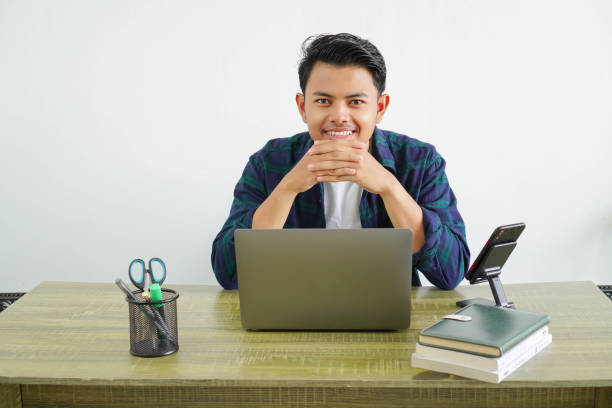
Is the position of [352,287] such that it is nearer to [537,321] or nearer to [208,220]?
[537,321]

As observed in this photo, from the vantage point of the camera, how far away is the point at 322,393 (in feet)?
4.02

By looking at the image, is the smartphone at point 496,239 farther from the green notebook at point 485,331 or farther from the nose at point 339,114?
the nose at point 339,114

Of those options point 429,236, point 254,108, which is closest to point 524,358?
point 429,236

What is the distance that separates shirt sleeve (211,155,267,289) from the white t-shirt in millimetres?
211

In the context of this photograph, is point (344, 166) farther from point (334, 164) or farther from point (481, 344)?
point (481, 344)

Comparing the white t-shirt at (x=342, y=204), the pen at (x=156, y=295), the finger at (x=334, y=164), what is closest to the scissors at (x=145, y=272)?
the pen at (x=156, y=295)

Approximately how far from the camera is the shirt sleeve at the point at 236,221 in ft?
5.85

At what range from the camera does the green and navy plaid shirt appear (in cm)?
172

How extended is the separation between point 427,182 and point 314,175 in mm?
422

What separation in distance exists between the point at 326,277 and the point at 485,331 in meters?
0.33

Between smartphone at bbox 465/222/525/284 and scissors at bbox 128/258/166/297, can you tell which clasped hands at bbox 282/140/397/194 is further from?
scissors at bbox 128/258/166/297

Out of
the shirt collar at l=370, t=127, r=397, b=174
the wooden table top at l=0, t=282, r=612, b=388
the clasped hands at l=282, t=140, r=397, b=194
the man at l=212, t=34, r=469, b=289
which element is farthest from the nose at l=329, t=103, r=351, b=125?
the wooden table top at l=0, t=282, r=612, b=388

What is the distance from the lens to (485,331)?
45.0 inches

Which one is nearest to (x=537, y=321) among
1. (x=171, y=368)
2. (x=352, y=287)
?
(x=352, y=287)
